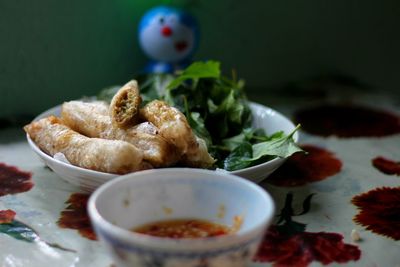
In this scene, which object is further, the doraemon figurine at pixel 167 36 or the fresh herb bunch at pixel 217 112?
the doraemon figurine at pixel 167 36

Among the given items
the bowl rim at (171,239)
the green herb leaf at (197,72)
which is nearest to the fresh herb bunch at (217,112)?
the green herb leaf at (197,72)

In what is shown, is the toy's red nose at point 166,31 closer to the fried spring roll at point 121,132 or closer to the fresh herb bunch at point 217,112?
the fresh herb bunch at point 217,112

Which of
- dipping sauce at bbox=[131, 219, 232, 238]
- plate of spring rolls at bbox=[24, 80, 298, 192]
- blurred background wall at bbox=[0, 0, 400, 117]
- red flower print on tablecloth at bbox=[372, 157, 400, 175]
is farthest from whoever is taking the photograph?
blurred background wall at bbox=[0, 0, 400, 117]

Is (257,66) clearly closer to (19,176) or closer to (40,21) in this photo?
(40,21)

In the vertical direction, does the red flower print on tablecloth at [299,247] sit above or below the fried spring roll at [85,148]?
below

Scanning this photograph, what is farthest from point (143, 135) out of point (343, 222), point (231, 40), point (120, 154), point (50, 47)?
point (231, 40)

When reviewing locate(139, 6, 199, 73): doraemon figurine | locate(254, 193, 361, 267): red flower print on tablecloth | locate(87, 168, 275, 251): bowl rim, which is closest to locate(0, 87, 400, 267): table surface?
locate(254, 193, 361, 267): red flower print on tablecloth

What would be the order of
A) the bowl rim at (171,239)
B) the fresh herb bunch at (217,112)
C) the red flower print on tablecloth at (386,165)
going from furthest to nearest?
the red flower print on tablecloth at (386,165) → the fresh herb bunch at (217,112) → the bowl rim at (171,239)

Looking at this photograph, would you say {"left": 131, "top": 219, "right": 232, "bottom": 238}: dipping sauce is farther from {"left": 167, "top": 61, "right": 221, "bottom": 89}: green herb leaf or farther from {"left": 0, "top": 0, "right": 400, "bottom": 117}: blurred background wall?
{"left": 0, "top": 0, "right": 400, "bottom": 117}: blurred background wall
